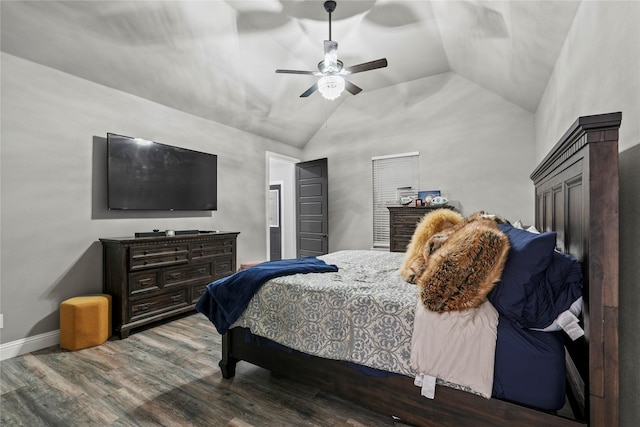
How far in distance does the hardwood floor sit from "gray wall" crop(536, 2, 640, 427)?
1.18m

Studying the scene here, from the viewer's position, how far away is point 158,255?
326 cm

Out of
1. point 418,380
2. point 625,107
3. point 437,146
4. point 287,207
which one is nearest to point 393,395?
point 418,380

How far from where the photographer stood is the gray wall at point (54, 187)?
2629 millimetres

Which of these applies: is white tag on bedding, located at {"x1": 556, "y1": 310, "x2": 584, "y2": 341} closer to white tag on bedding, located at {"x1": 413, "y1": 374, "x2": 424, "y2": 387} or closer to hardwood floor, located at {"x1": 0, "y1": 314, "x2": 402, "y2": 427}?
white tag on bedding, located at {"x1": 413, "y1": 374, "x2": 424, "y2": 387}

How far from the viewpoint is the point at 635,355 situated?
1215 mm

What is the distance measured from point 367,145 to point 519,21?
10.2 ft

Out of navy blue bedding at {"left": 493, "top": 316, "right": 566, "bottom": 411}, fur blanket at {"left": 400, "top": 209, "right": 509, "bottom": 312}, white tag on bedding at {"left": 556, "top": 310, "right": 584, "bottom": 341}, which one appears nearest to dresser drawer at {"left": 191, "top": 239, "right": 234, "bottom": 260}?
fur blanket at {"left": 400, "top": 209, "right": 509, "bottom": 312}

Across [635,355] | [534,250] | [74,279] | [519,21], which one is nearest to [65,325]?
[74,279]

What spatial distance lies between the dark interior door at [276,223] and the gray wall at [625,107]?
19.4 ft

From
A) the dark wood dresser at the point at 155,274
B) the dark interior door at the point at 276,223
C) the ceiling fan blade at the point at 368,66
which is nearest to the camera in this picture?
the ceiling fan blade at the point at 368,66

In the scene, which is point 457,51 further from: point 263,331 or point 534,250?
point 263,331

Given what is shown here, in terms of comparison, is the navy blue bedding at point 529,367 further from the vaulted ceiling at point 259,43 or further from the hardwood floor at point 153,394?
the vaulted ceiling at point 259,43

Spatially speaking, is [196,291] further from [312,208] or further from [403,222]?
[403,222]

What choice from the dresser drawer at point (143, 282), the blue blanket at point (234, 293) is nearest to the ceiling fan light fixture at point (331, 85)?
the blue blanket at point (234, 293)
